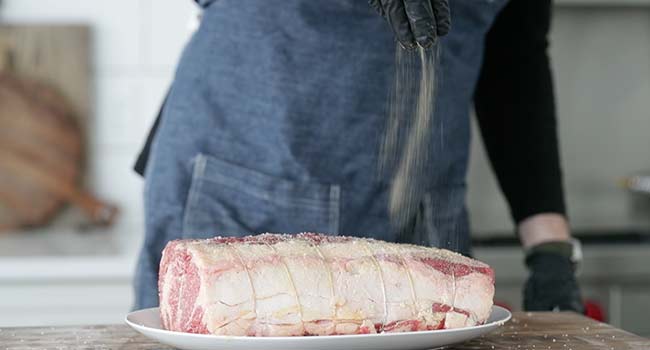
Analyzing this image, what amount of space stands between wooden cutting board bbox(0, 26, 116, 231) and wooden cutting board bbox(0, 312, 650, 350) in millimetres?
1424

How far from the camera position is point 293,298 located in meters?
0.74

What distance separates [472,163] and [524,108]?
691 mm

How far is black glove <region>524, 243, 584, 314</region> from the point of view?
4.26 feet

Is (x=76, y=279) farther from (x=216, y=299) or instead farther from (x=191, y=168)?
(x=216, y=299)

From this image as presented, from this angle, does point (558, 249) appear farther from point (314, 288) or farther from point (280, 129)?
point (314, 288)

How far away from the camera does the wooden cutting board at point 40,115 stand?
232 cm

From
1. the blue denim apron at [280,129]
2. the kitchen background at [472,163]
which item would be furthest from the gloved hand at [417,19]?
the kitchen background at [472,163]

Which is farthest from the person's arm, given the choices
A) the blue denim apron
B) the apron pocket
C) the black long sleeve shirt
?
the apron pocket

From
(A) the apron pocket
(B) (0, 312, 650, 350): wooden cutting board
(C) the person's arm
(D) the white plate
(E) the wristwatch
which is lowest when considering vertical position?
(B) (0, 312, 650, 350): wooden cutting board

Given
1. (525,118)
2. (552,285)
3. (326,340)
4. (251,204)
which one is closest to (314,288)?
(326,340)

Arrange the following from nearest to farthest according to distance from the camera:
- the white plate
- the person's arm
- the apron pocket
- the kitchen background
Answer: the white plate, the apron pocket, the person's arm, the kitchen background

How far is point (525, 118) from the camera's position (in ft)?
4.69

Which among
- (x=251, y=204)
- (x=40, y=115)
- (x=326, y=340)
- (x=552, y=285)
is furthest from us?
(x=40, y=115)

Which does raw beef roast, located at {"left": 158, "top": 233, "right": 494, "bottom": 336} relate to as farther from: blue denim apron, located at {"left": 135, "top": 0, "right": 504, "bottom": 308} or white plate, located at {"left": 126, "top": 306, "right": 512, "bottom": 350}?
blue denim apron, located at {"left": 135, "top": 0, "right": 504, "bottom": 308}
